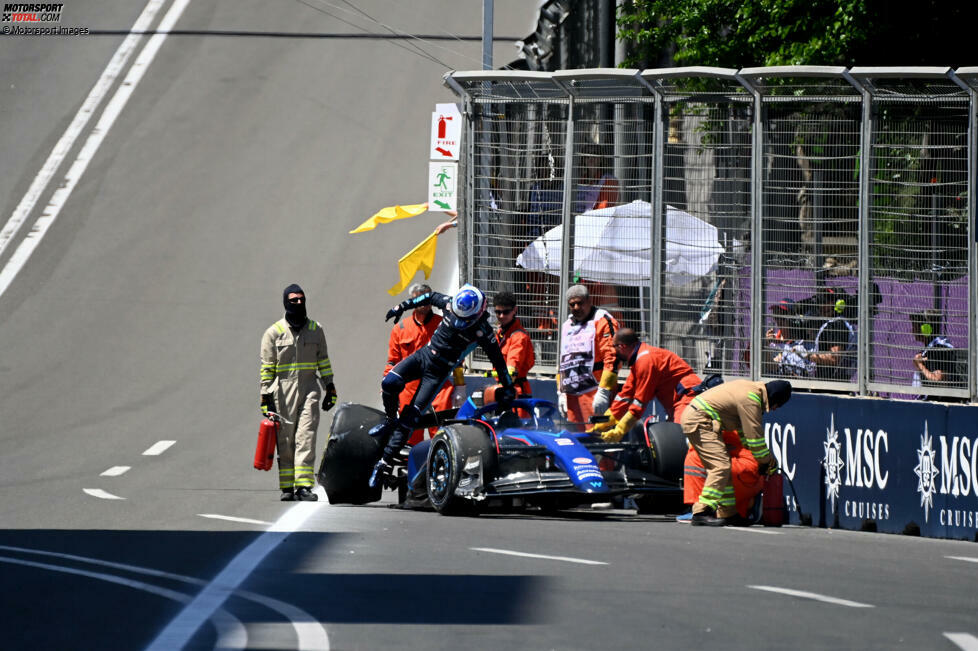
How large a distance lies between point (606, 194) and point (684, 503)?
3.54m

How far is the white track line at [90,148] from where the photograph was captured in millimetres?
27625

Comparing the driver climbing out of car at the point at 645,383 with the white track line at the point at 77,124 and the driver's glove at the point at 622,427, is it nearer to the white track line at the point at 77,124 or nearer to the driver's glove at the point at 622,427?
the driver's glove at the point at 622,427

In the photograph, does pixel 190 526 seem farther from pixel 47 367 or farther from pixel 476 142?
pixel 47 367

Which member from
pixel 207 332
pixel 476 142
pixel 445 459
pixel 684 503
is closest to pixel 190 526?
pixel 445 459

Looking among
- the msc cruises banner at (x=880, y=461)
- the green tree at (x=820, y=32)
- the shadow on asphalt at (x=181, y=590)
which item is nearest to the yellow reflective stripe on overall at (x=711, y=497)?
the msc cruises banner at (x=880, y=461)

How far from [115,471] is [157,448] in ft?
5.40

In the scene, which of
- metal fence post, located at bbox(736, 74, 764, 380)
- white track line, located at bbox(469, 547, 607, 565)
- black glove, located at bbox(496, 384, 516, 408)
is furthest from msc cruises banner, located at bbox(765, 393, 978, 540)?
white track line, located at bbox(469, 547, 607, 565)

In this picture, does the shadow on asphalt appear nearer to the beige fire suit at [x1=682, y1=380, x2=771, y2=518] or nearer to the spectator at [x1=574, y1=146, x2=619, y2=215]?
the beige fire suit at [x1=682, y1=380, x2=771, y2=518]

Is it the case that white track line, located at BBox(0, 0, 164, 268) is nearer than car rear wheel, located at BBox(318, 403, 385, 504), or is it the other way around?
car rear wheel, located at BBox(318, 403, 385, 504)

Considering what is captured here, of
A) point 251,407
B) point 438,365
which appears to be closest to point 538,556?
point 438,365

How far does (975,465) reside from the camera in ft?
40.3

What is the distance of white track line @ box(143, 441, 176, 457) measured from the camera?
17548 mm

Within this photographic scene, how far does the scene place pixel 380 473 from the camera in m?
14.1

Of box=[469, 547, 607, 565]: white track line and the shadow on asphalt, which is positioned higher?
box=[469, 547, 607, 565]: white track line
